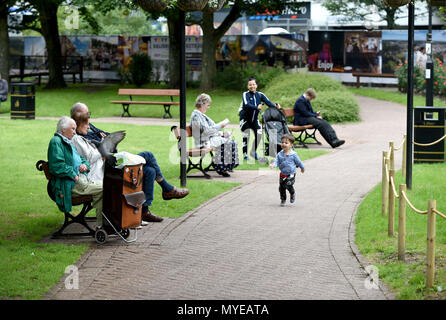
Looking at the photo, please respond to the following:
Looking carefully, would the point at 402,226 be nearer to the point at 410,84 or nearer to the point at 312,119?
the point at 410,84

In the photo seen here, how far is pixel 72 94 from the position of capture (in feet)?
113

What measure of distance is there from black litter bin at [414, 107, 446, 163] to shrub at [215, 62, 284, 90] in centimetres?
1574

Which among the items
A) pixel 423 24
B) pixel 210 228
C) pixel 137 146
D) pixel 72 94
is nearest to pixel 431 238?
pixel 210 228

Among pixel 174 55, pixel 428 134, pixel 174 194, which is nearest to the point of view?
pixel 174 194

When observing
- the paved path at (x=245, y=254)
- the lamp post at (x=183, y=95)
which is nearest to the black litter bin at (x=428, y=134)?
the paved path at (x=245, y=254)

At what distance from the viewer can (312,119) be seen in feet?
63.4

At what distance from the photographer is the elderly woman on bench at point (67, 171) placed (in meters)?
8.92

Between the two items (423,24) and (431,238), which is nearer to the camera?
(431,238)

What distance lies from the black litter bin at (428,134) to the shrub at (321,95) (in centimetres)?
888

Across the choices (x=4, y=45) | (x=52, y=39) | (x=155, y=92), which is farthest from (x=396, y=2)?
(x=52, y=39)

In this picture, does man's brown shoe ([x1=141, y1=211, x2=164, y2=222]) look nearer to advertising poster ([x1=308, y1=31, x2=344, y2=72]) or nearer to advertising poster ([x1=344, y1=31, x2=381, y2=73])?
advertising poster ([x1=344, y1=31, x2=381, y2=73])

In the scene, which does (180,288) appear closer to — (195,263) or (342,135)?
(195,263)

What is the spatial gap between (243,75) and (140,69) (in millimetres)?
7226
